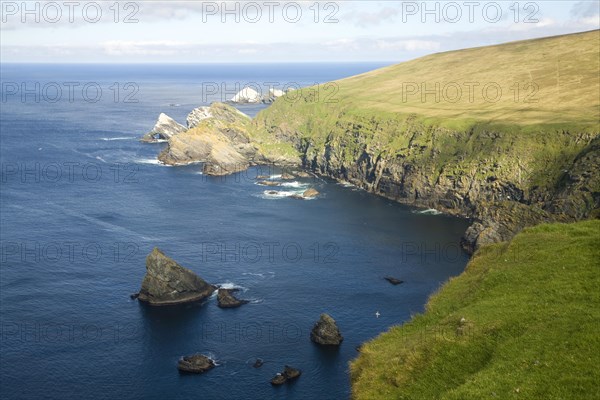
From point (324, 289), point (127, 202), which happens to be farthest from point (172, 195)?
point (324, 289)

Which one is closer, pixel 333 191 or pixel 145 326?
pixel 145 326

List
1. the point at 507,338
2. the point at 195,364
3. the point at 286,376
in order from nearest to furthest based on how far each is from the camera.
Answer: the point at 507,338
the point at 286,376
the point at 195,364

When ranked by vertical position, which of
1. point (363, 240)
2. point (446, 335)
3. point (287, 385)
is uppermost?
point (446, 335)

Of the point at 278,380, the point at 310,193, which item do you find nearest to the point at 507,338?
the point at 278,380

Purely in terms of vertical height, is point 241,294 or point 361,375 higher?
point 361,375

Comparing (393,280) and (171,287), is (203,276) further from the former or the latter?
(393,280)

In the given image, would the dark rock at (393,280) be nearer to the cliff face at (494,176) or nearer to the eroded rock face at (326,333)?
the cliff face at (494,176)

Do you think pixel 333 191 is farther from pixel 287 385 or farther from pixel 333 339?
pixel 287 385

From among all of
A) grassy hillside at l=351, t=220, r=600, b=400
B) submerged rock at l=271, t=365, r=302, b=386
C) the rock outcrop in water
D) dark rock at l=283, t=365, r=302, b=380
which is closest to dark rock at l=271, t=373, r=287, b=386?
submerged rock at l=271, t=365, r=302, b=386
